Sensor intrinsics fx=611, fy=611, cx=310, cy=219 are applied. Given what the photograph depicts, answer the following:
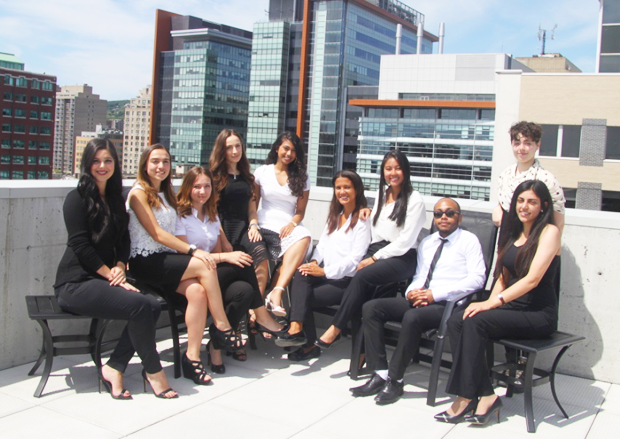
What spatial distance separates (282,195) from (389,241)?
105cm

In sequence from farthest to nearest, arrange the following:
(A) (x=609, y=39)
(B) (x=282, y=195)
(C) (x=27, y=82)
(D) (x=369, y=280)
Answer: (C) (x=27, y=82) → (A) (x=609, y=39) → (B) (x=282, y=195) → (D) (x=369, y=280)

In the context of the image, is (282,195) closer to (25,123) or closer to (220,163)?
(220,163)

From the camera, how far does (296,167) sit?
16.6 ft

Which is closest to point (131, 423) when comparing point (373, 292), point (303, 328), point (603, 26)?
point (303, 328)

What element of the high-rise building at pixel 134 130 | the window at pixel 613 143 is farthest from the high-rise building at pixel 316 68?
the high-rise building at pixel 134 130

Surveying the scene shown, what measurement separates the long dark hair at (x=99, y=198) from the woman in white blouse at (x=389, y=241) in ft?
5.04

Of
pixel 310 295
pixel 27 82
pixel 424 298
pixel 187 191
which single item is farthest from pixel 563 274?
pixel 27 82

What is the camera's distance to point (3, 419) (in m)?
3.18

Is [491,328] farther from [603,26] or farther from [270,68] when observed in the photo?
[270,68]

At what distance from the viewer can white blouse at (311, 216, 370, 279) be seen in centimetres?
438

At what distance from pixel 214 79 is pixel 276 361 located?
12018 cm

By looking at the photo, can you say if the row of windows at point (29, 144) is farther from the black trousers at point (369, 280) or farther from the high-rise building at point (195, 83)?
the black trousers at point (369, 280)

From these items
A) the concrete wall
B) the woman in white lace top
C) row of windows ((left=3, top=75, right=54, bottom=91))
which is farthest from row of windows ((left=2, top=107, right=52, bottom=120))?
the woman in white lace top

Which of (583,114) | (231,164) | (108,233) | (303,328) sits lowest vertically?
(303,328)
